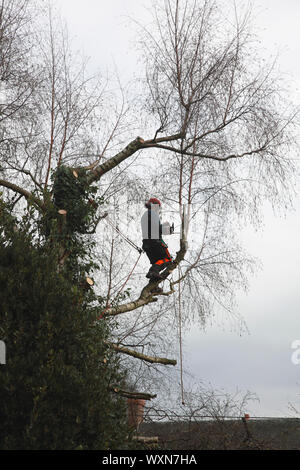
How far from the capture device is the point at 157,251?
341 inches

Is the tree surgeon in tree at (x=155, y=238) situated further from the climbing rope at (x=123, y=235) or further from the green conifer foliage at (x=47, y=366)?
the green conifer foliage at (x=47, y=366)

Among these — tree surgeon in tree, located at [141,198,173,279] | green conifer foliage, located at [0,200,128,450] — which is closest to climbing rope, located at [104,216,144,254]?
tree surgeon in tree, located at [141,198,173,279]

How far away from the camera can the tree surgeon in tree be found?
27.9ft

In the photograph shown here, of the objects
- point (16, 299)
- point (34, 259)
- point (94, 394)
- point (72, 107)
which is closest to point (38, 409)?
point (94, 394)

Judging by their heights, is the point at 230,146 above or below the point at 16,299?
above

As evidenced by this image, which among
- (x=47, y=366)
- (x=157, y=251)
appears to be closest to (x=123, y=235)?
(x=157, y=251)

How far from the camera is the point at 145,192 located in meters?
9.70

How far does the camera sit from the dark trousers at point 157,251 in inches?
338

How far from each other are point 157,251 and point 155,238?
0.92 feet

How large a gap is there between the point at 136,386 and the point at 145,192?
11.9 feet

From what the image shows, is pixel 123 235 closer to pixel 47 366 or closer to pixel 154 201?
pixel 154 201

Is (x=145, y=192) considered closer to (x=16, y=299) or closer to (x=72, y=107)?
(x=72, y=107)

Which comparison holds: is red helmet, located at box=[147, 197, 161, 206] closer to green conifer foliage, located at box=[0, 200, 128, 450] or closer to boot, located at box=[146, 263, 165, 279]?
boot, located at box=[146, 263, 165, 279]

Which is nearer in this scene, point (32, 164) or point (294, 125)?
point (294, 125)
